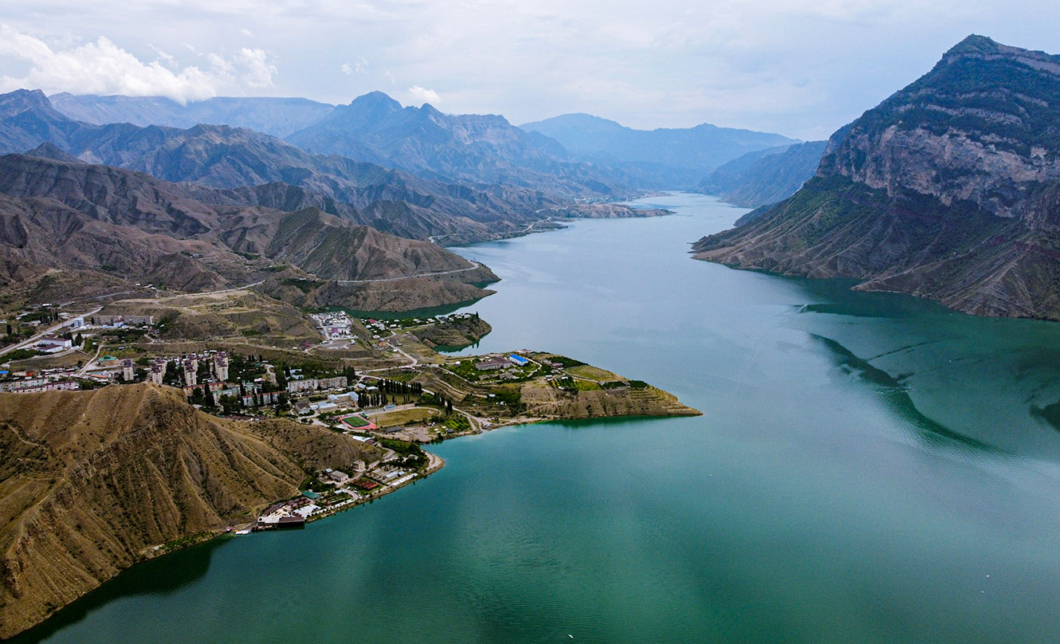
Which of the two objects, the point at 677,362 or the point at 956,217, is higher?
the point at 956,217

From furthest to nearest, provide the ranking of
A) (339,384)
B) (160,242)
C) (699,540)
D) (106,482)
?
(160,242) < (339,384) < (699,540) < (106,482)

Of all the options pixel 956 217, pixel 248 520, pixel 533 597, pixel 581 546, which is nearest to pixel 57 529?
pixel 248 520

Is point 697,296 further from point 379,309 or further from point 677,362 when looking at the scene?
point 379,309

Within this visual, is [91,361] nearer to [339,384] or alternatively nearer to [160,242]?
[339,384]

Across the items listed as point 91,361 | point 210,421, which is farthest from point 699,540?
point 91,361

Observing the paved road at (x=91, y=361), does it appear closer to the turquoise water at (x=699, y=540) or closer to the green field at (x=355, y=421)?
the green field at (x=355, y=421)

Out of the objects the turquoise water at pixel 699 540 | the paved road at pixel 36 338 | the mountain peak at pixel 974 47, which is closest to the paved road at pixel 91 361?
the paved road at pixel 36 338
